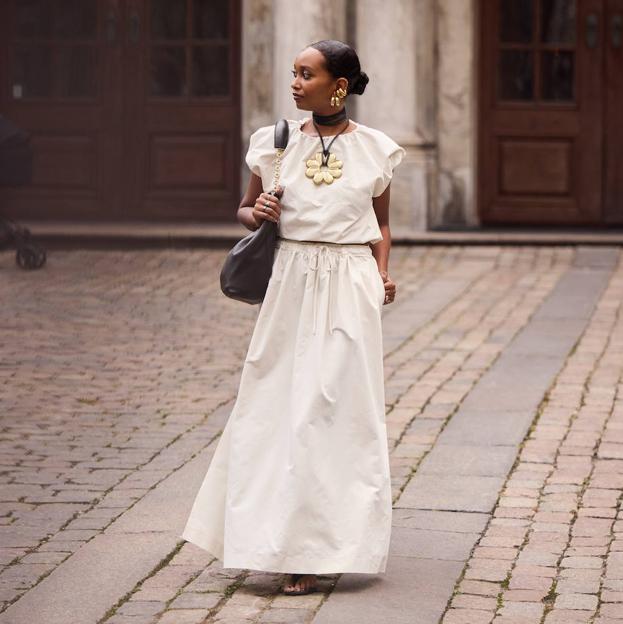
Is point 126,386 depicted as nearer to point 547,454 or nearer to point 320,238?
point 547,454

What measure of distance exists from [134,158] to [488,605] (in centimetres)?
1154

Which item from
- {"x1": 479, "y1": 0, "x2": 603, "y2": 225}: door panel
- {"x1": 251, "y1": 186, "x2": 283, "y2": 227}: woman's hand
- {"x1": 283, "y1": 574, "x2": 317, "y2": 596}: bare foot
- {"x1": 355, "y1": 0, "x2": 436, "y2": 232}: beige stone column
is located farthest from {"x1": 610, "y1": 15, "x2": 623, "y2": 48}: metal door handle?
{"x1": 283, "y1": 574, "x2": 317, "y2": 596}: bare foot

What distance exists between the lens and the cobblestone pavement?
461cm

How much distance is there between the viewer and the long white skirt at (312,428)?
4570 mm

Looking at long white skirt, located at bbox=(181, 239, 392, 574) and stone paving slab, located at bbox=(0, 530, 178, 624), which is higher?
long white skirt, located at bbox=(181, 239, 392, 574)

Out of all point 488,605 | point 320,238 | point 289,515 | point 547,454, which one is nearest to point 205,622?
point 289,515

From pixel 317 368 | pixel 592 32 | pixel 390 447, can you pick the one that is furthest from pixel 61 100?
pixel 317 368

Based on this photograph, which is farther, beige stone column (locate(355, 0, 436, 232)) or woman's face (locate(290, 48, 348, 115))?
beige stone column (locate(355, 0, 436, 232))

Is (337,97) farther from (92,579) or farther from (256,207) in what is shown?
(92,579)

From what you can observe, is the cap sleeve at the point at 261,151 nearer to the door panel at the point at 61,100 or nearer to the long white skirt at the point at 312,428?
the long white skirt at the point at 312,428

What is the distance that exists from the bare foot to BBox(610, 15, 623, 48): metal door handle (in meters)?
11.2

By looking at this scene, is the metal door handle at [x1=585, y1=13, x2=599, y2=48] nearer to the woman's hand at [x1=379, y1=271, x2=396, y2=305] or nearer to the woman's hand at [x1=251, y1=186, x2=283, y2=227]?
the woman's hand at [x1=379, y1=271, x2=396, y2=305]

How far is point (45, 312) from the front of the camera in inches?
413

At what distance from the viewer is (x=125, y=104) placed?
1556 cm
